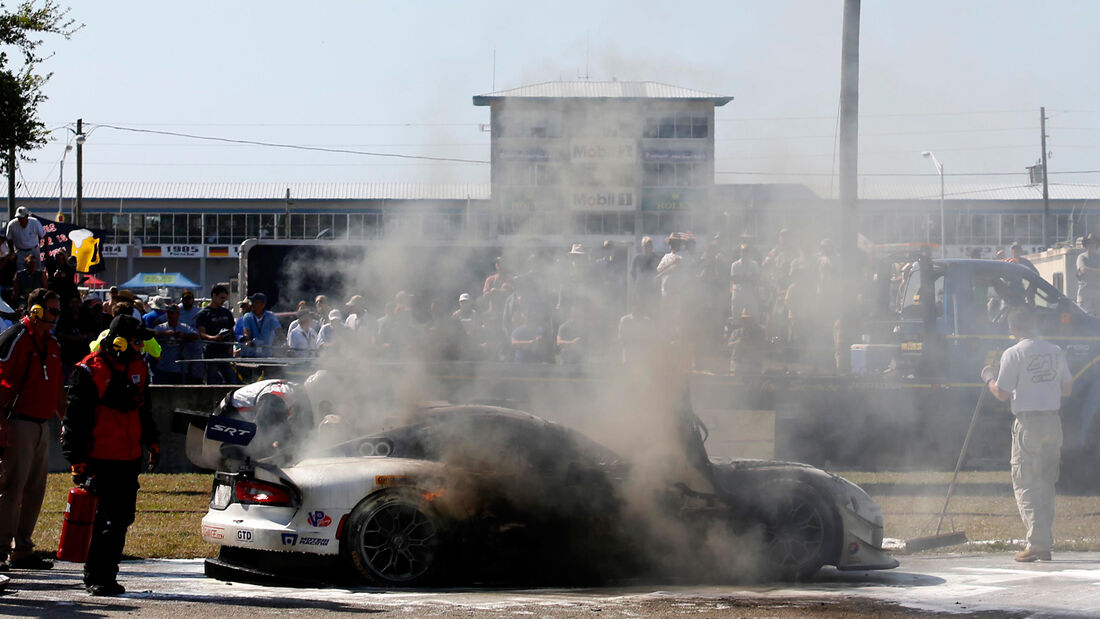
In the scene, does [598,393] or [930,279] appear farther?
[930,279]

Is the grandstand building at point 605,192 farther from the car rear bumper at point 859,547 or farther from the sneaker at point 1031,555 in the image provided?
the sneaker at point 1031,555

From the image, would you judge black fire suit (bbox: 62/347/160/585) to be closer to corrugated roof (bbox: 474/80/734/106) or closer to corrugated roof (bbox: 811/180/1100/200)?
corrugated roof (bbox: 474/80/734/106)

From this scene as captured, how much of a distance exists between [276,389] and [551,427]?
2.07 m

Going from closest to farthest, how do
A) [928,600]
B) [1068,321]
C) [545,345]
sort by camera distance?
[928,600] < [545,345] < [1068,321]

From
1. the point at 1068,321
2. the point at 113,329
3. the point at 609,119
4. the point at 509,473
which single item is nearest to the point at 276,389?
the point at 113,329

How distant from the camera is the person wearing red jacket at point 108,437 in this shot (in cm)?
647

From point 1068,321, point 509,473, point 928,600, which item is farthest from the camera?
point 1068,321

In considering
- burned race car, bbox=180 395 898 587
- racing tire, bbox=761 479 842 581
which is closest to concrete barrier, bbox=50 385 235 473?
burned race car, bbox=180 395 898 587

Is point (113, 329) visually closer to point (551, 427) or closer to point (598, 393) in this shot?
point (551, 427)

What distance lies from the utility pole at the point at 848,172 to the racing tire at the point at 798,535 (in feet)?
15.0

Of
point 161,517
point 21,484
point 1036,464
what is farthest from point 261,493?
point 1036,464

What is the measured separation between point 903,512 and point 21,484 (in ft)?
24.3

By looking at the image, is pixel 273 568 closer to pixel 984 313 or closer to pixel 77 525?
pixel 77 525

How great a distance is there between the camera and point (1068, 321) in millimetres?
11531
